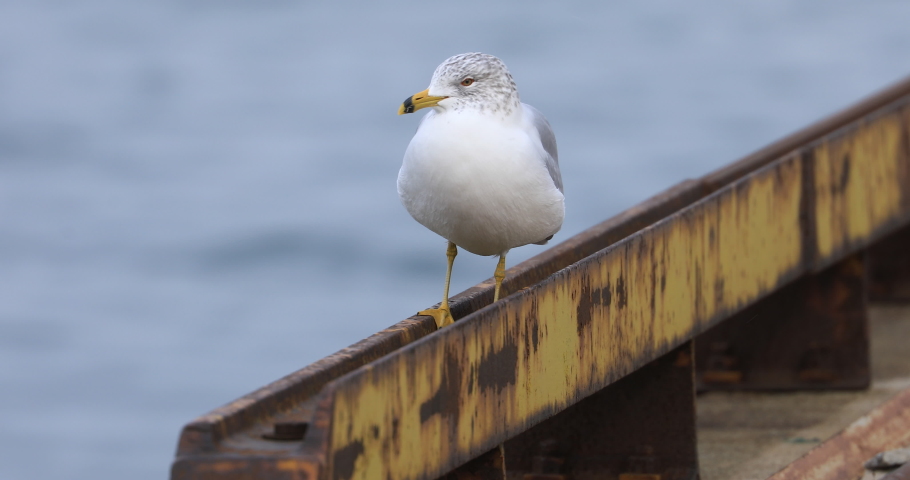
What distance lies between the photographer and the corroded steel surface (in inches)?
185

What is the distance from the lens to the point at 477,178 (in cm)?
426

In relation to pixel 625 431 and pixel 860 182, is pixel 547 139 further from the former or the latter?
pixel 860 182

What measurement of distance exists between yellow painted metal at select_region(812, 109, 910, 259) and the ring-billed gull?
69.3 inches

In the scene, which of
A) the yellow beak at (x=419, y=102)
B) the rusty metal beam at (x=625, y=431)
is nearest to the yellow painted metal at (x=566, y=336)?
the rusty metal beam at (x=625, y=431)

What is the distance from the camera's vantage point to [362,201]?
20.4 metres

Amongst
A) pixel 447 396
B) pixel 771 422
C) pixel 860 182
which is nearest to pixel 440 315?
pixel 447 396

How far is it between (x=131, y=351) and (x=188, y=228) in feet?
14.3

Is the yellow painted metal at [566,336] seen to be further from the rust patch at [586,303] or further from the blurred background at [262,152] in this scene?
the blurred background at [262,152]

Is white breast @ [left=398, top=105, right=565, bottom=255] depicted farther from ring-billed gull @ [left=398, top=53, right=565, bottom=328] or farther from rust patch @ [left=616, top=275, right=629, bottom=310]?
rust patch @ [left=616, top=275, right=629, bottom=310]

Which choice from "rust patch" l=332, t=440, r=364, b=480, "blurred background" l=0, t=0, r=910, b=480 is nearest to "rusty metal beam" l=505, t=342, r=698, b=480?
"rust patch" l=332, t=440, r=364, b=480

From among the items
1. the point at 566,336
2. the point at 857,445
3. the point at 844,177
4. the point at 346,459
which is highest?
the point at 844,177

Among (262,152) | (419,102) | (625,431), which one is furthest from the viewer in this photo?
(262,152)

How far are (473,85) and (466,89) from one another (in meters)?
0.03

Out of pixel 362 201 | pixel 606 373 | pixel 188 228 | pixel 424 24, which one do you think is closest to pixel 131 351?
pixel 188 228
